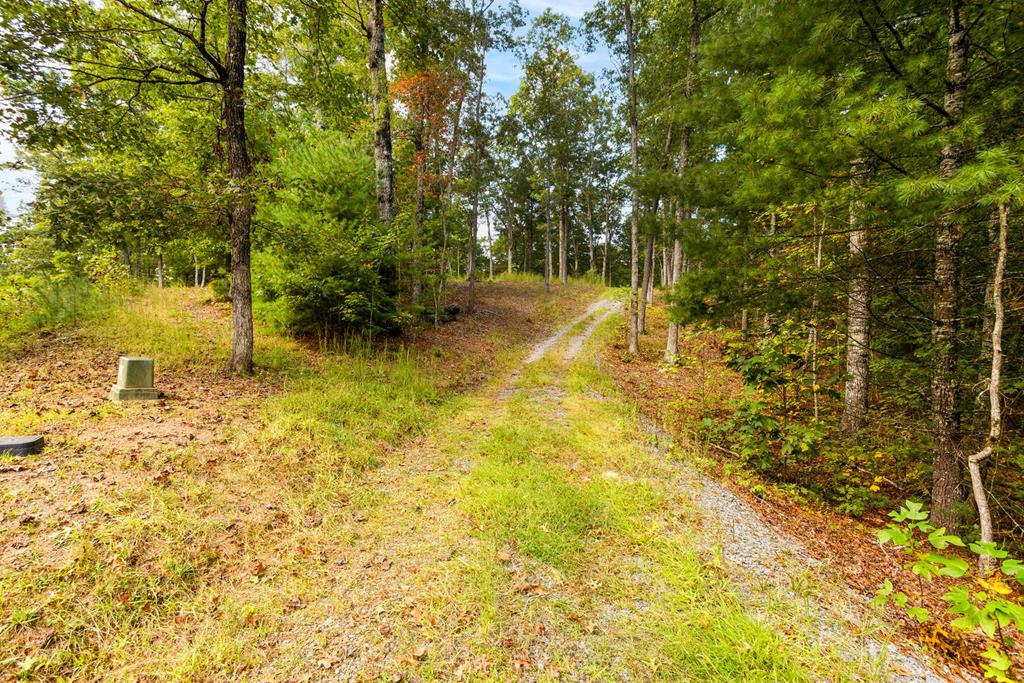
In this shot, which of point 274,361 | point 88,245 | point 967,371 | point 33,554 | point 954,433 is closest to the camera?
point 33,554

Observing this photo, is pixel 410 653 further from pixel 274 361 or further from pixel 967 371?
pixel 274 361

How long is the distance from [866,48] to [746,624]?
20.9ft

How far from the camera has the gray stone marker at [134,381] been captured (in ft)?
18.2

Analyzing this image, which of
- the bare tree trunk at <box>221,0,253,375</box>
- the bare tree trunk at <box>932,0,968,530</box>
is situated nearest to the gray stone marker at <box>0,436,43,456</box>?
the bare tree trunk at <box>221,0,253,375</box>

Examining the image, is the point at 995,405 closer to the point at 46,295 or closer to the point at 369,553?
the point at 369,553

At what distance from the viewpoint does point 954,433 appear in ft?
12.8

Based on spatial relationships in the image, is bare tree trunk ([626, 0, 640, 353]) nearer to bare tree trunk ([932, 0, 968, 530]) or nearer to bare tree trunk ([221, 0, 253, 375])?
bare tree trunk ([932, 0, 968, 530])

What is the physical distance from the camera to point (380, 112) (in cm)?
939

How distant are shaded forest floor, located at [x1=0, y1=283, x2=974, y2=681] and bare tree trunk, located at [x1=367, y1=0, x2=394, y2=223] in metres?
5.74

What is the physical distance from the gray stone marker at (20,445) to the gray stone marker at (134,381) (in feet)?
5.06

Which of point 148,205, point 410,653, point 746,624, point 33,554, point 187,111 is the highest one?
point 187,111

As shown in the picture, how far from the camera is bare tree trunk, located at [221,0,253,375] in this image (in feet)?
22.7

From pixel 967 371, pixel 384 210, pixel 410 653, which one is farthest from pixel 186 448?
pixel 967 371

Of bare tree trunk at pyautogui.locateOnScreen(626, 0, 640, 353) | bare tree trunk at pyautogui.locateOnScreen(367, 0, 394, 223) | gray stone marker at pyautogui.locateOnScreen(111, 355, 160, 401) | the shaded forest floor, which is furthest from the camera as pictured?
bare tree trunk at pyautogui.locateOnScreen(626, 0, 640, 353)
